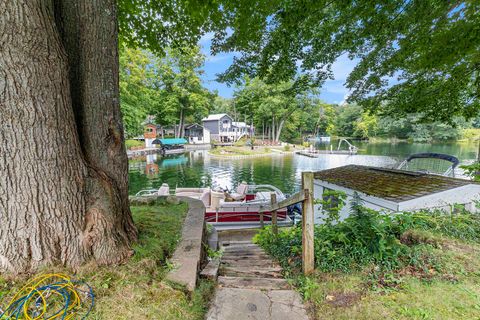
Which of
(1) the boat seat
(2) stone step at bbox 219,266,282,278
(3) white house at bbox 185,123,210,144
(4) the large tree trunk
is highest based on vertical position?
(3) white house at bbox 185,123,210,144

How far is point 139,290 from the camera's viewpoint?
1.78 meters

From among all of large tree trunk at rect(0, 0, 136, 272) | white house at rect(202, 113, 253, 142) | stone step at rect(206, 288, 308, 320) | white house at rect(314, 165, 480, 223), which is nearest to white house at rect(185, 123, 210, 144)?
white house at rect(202, 113, 253, 142)

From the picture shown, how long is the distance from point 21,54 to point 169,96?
34.6 metres

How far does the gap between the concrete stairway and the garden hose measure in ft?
3.32

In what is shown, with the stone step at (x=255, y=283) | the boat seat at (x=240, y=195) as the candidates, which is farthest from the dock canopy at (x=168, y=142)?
the stone step at (x=255, y=283)

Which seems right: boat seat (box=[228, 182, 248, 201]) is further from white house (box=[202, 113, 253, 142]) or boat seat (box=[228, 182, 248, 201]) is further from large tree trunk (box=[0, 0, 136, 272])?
white house (box=[202, 113, 253, 142])

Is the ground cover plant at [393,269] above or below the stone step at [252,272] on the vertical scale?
above

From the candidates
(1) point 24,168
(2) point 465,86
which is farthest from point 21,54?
(2) point 465,86

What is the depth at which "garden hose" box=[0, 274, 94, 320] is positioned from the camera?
146cm

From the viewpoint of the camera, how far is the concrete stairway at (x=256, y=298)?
1776 mm

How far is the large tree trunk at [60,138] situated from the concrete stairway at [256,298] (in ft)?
3.48

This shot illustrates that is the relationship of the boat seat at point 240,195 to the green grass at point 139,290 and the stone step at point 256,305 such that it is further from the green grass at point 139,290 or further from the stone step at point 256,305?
the stone step at point 256,305

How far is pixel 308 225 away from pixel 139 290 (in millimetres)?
1805

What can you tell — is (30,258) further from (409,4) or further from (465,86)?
(465,86)
